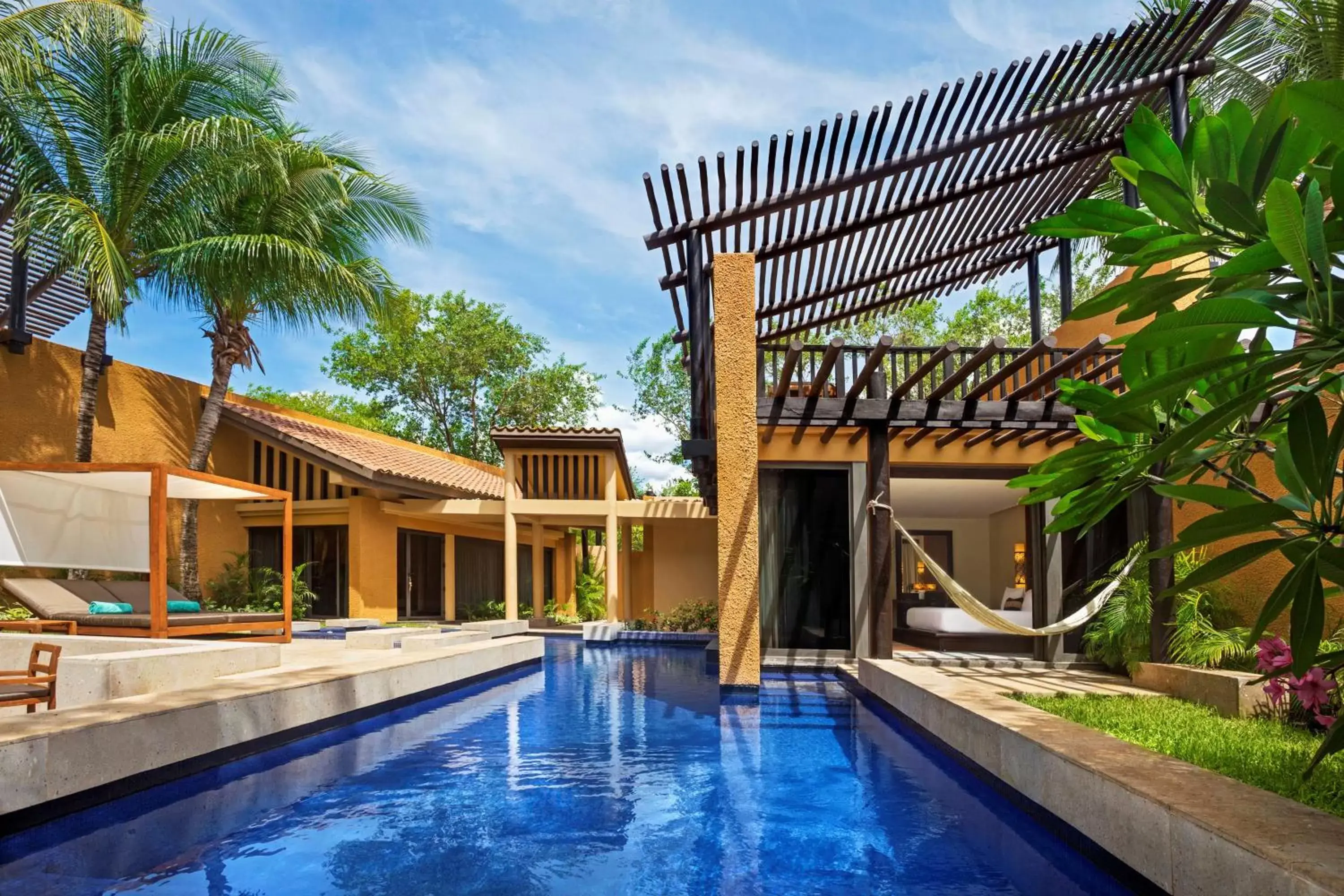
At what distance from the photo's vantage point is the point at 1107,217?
7.08 ft

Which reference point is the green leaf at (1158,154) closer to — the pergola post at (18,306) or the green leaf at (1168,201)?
the green leaf at (1168,201)

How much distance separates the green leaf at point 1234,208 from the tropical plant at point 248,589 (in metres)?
16.3

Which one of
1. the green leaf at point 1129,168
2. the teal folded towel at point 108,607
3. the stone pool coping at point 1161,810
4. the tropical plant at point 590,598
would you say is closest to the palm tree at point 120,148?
the teal folded towel at point 108,607

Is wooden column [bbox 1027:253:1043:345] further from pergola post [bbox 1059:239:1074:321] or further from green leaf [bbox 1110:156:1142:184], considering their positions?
green leaf [bbox 1110:156:1142:184]

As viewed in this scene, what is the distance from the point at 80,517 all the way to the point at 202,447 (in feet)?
A: 16.4

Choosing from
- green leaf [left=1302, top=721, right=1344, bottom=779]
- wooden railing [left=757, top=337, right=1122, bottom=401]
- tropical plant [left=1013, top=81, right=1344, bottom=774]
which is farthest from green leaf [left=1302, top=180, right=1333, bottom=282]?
wooden railing [left=757, top=337, right=1122, bottom=401]

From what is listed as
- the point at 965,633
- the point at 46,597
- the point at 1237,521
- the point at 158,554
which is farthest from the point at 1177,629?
the point at 46,597

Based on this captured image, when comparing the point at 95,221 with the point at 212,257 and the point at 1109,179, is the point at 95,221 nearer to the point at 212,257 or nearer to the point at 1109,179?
the point at 212,257

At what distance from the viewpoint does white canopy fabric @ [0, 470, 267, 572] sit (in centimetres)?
983

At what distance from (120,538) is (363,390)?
65.5 ft

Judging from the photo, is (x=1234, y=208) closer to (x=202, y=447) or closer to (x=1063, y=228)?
(x=1063, y=228)

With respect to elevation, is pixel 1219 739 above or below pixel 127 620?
below

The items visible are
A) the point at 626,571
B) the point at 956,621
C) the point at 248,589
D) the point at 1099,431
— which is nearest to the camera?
the point at 1099,431

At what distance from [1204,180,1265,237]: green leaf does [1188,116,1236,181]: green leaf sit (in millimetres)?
75
